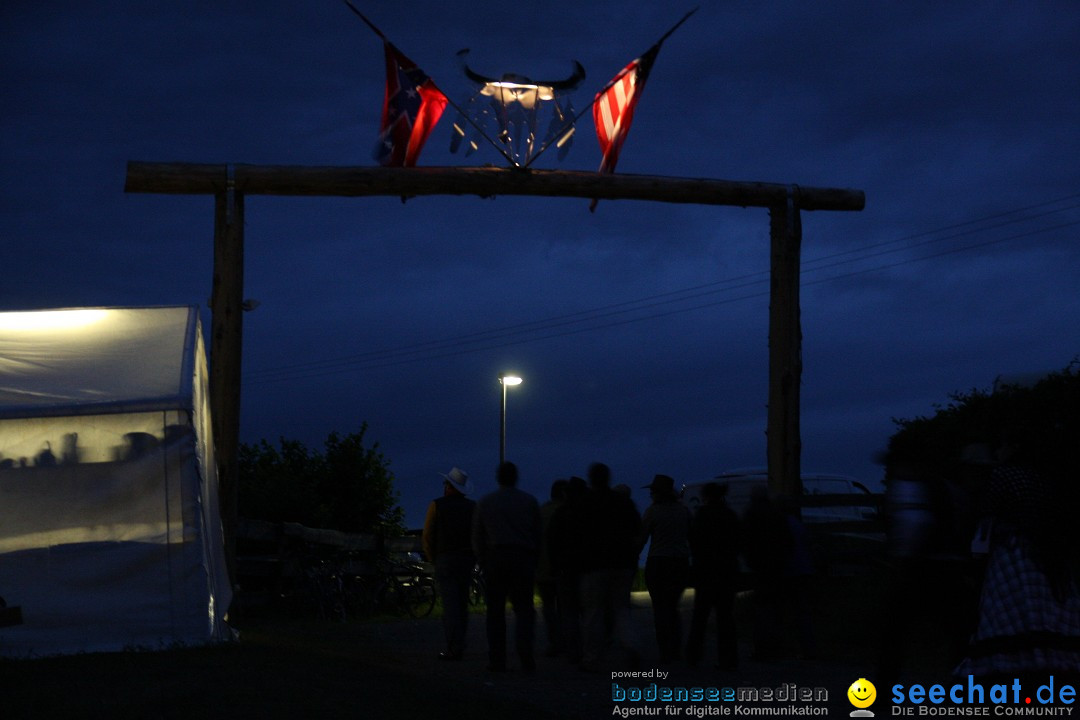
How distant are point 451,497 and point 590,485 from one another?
6.38ft

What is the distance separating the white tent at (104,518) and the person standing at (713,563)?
182 inches

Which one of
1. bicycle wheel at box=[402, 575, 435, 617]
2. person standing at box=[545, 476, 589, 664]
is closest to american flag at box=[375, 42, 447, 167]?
person standing at box=[545, 476, 589, 664]

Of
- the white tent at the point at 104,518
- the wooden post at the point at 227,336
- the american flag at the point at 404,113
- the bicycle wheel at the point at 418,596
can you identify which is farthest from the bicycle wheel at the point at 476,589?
the white tent at the point at 104,518

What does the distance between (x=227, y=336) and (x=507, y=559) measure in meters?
5.00

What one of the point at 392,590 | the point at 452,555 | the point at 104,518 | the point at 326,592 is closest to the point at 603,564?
the point at 452,555

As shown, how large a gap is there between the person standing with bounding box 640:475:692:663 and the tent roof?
4.75 meters

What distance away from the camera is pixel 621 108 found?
52.5ft

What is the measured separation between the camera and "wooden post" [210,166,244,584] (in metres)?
15.0

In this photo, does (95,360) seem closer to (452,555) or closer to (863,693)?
(452,555)

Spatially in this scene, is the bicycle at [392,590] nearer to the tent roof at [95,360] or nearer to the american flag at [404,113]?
the tent roof at [95,360]

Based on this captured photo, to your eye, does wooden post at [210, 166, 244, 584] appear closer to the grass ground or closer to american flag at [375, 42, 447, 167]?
american flag at [375, 42, 447, 167]

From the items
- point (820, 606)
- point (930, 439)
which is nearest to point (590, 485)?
point (820, 606)

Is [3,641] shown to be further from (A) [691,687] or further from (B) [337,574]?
(B) [337,574]

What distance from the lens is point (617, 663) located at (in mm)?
12648
